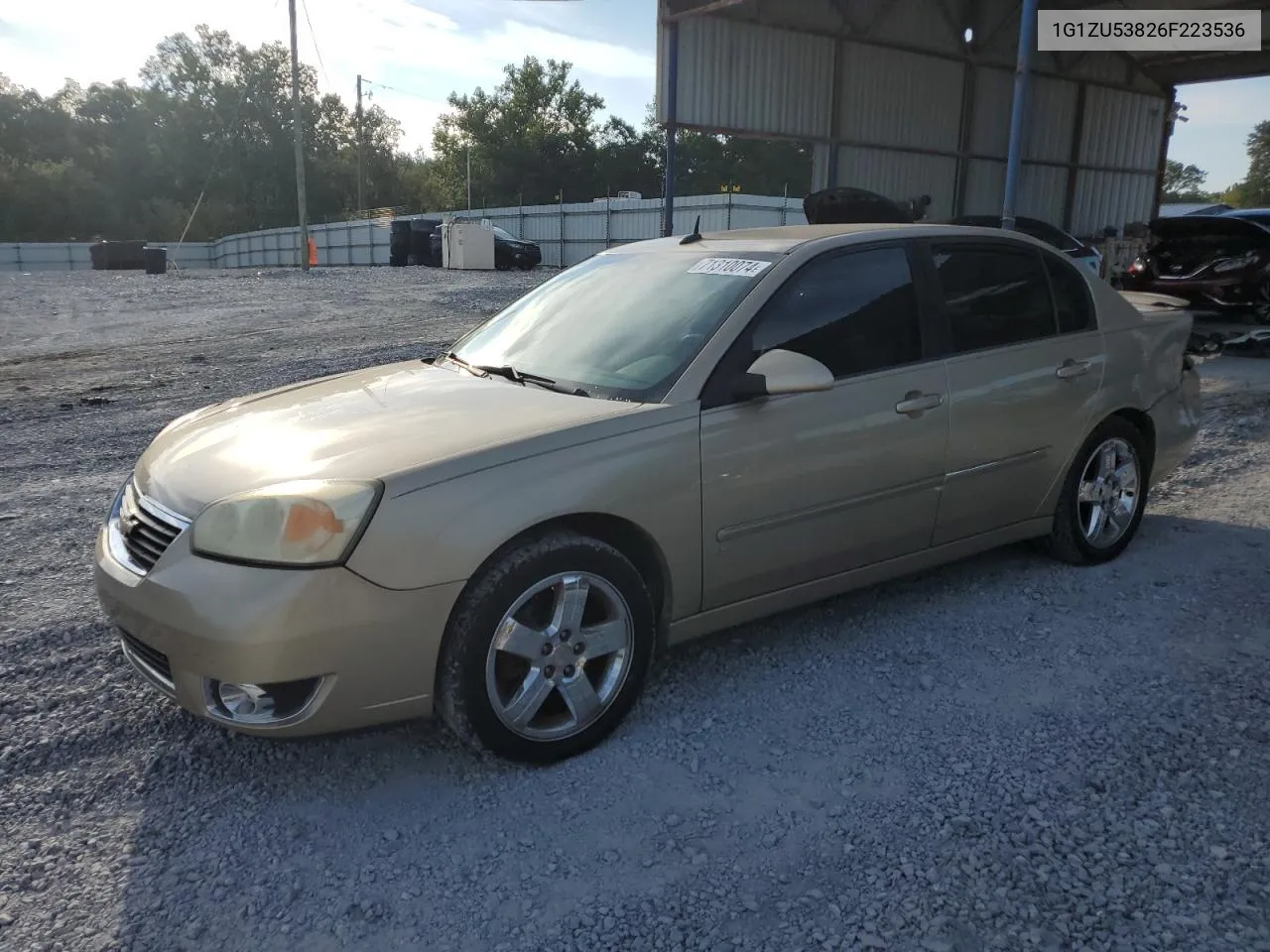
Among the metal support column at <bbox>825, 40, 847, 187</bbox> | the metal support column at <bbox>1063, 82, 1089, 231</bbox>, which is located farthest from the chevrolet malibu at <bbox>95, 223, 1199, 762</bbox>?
the metal support column at <bbox>1063, 82, 1089, 231</bbox>

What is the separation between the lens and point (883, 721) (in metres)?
3.27

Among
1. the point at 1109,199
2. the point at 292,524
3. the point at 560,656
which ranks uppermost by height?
the point at 1109,199

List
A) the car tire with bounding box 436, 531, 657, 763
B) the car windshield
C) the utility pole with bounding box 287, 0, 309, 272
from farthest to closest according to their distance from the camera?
the utility pole with bounding box 287, 0, 309, 272
the car windshield
the car tire with bounding box 436, 531, 657, 763

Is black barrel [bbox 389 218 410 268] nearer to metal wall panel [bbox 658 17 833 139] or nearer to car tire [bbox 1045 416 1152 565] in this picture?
metal wall panel [bbox 658 17 833 139]

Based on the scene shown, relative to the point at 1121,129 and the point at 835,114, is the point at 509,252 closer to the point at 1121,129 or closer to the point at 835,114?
the point at 835,114

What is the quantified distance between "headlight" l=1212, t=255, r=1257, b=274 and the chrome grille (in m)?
13.4

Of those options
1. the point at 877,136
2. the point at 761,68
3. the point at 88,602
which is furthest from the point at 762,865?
the point at 877,136

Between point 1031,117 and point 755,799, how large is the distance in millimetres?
20610

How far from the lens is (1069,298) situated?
4.53m

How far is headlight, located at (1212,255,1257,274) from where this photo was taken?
12.5m

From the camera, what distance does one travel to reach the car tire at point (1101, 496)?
455 centimetres

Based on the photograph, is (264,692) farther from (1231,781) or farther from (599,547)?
(1231,781)

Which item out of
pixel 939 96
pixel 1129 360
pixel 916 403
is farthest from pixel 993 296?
pixel 939 96

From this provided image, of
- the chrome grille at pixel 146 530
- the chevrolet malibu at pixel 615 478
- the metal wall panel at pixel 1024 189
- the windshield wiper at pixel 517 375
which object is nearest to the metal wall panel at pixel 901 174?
the metal wall panel at pixel 1024 189
